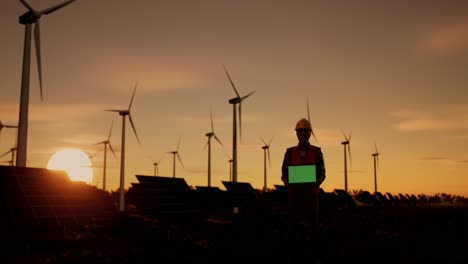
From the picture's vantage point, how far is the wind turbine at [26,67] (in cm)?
2717

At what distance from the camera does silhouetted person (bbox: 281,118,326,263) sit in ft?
37.2

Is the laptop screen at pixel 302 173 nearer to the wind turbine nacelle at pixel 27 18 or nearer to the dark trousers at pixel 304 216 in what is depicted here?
the dark trousers at pixel 304 216

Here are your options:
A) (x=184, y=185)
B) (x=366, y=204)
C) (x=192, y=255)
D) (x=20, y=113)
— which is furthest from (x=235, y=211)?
(x=366, y=204)

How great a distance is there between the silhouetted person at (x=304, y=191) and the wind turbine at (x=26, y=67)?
19053mm

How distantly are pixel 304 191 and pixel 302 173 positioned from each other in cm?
40

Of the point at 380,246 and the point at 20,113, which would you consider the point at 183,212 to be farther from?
the point at 20,113

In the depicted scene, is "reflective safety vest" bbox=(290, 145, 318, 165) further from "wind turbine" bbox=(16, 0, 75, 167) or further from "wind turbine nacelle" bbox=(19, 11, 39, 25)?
"wind turbine nacelle" bbox=(19, 11, 39, 25)

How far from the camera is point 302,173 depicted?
11.4m

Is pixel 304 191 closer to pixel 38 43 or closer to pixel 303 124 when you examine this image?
pixel 303 124

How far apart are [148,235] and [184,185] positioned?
298 centimetres

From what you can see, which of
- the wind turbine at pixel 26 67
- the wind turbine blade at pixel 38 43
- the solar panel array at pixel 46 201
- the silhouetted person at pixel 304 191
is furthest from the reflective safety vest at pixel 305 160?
the wind turbine blade at pixel 38 43

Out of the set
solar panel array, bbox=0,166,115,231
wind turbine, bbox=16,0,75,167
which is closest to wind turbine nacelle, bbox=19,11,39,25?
wind turbine, bbox=16,0,75,167

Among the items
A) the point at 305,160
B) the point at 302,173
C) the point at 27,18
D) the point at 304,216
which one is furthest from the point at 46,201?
the point at 27,18

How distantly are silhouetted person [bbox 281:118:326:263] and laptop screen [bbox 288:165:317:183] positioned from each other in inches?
2.2
